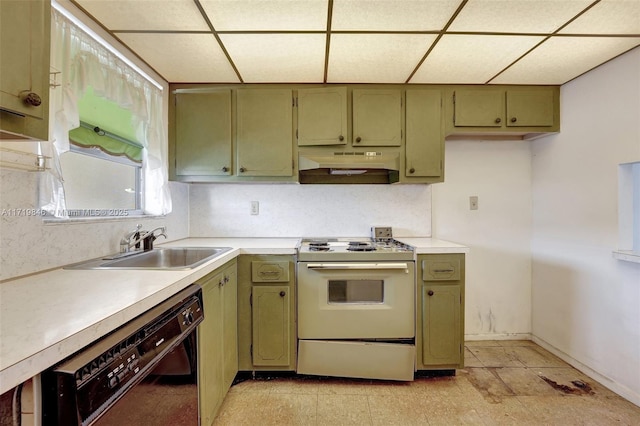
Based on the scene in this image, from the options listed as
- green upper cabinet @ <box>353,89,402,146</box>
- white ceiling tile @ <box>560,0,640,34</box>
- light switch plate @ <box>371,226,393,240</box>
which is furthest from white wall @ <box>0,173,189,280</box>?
white ceiling tile @ <box>560,0,640,34</box>

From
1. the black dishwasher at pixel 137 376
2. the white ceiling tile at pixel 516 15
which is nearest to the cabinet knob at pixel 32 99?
the black dishwasher at pixel 137 376

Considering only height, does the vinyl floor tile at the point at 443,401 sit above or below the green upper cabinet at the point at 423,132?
below

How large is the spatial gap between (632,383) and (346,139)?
2.43 m

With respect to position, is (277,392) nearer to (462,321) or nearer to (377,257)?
(377,257)

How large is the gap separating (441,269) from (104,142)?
231 cm

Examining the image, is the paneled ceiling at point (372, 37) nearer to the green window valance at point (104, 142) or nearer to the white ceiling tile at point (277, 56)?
the white ceiling tile at point (277, 56)

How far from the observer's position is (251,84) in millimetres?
2283

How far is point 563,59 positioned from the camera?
74.9 inches

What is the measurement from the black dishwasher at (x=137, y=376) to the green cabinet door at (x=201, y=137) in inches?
49.2

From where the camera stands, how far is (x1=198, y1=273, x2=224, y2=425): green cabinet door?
4.53ft

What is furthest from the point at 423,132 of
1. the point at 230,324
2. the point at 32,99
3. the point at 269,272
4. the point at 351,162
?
the point at 32,99

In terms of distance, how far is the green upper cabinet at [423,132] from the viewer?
2271mm

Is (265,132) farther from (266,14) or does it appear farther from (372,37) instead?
(372,37)

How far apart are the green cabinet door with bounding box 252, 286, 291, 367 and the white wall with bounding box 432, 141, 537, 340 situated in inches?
60.7
